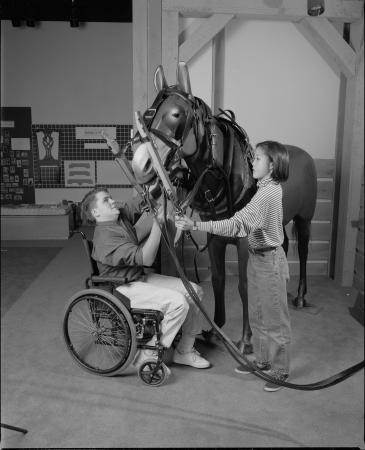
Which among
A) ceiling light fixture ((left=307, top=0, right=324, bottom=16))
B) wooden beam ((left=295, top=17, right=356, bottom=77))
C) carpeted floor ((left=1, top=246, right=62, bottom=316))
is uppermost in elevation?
wooden beam ((left=295, top=17, right=356, bottom=77))

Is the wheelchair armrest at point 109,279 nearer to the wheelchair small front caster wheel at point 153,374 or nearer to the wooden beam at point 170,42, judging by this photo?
the wheelchair small front caster wheel at point 153,374

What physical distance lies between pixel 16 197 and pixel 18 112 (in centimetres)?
92

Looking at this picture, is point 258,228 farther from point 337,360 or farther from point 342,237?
point 342,237

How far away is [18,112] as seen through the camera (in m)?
4.95

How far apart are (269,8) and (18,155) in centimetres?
397

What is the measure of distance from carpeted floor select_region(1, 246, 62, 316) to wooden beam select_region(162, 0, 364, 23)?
5.85 feet

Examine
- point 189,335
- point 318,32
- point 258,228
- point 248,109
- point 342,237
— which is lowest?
point 189,335

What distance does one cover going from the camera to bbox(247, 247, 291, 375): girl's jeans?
1.65 metres

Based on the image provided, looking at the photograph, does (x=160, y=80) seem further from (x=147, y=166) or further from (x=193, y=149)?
(x=147, y=166)

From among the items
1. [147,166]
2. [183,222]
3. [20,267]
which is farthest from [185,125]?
[20,267]

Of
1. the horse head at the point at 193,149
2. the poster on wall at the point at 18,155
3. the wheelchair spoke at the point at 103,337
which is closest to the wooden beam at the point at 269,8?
the horse head at the point at 193,149

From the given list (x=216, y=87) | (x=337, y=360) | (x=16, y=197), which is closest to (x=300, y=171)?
(x=216, y=87)

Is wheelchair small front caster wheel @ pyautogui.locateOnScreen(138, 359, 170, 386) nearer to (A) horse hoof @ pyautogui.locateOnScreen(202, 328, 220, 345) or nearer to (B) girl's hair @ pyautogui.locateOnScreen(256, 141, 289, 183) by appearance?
(A) horse hoof @ pyautogui.locateOnScreen(202, 328, 220, 345)

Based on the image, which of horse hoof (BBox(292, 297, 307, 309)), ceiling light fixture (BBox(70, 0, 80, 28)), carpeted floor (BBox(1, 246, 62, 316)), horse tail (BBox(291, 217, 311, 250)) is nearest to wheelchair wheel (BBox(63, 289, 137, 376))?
carpeted floor (BBox(1, 246, 62, 316))
